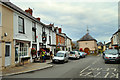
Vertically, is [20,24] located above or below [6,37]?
above

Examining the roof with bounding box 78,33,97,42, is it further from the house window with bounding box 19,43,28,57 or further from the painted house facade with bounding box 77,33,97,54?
the house window with bounding box 19,43,28,57

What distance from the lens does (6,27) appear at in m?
12.4

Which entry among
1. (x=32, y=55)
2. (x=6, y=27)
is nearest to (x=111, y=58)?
(x=32, y=55)

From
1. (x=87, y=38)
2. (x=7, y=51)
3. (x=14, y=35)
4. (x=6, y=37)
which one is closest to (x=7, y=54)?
(x=7, y=51)

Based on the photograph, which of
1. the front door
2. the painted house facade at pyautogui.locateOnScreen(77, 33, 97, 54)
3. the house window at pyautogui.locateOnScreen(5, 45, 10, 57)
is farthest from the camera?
the painted house facade at pyautogui.locateOnScreen(77, 33, 97, 54)

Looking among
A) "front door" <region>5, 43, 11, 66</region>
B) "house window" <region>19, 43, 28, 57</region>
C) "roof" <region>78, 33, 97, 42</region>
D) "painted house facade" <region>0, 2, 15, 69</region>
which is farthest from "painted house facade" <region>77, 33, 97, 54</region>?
"front door" <region>5, 43, 11, 66</region>

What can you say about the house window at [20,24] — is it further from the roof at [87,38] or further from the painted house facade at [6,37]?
the roof at [87,38]

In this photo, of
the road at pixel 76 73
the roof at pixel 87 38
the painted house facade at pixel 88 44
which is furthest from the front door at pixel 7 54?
the roof at pixel 87 38

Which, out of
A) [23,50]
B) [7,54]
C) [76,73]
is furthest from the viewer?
[23,50]

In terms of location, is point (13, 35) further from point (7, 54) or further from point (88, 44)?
point (88, 44)

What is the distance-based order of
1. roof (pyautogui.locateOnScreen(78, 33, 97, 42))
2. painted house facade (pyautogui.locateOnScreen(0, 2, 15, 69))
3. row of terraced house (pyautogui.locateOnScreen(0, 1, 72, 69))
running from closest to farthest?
painted house facade (pyautogui.locateOnScreen(0, 2, 15, 69))
row of terraced house (pyautogui.locateOnScreen(0, 1, 72, 69))
roof (pyautogui.locateOnScreen(78, 33, 97, 42))

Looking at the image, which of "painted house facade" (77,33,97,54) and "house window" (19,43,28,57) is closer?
"house window" (19,43,28,57)

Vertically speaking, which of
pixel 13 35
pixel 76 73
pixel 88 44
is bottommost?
pixel 76 73

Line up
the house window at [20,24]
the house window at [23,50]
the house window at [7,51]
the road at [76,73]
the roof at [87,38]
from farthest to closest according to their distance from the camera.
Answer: the roof at [87,38]
the house window at [23,50]
the house window at [20,24]
the house window at [7,51]
the road at [76,73]
